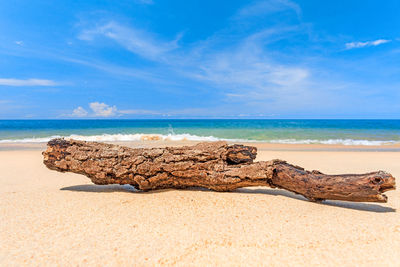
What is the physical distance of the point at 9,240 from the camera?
2.53 m

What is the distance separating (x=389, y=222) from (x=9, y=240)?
483 cm

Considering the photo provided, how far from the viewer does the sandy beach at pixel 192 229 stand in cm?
220

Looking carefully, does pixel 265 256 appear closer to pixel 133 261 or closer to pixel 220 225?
pixel 220 225

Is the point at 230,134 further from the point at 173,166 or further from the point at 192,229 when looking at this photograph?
the point at 192,229

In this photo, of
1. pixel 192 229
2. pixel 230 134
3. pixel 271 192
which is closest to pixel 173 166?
pixel 192 229

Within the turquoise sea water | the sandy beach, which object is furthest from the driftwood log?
the turquoise sea water

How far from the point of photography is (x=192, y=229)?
2727 millimetres

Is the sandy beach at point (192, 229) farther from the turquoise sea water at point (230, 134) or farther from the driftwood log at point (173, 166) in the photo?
the turquoise sea water at point (230, 134)

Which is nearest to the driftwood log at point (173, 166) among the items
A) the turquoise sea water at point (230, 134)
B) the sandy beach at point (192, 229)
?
the sandy beach at point (192, 229)

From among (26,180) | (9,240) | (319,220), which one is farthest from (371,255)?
(26,180)

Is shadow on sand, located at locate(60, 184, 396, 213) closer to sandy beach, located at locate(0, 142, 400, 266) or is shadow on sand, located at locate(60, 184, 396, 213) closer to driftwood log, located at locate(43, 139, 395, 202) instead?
sandy beach, located at locate(0, 142, 400, 266)

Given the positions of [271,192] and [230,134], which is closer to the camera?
[271,192]

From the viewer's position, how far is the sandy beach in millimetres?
2199

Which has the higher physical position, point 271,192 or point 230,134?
point 230,134
